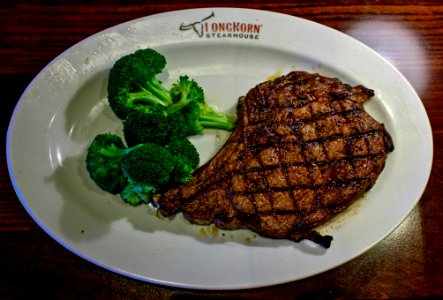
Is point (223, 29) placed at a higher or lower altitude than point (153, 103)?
higher

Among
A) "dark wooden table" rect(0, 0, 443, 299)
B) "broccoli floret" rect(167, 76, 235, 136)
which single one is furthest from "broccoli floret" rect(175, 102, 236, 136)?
"dark wooden table" rect(0, 0, 443, 299)

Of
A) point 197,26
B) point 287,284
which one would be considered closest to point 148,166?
point 287,284

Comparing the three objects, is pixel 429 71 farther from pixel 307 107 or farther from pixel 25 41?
pixel 25 41

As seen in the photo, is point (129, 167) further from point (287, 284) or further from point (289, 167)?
point (287, 284)

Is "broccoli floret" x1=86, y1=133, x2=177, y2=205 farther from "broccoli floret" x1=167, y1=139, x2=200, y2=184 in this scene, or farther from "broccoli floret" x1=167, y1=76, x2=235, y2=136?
"broccoli floret" x1=167, y1=76, x2=235, y2=136

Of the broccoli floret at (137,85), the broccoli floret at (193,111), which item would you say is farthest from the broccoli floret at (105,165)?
the broccoli floret at (193,111)

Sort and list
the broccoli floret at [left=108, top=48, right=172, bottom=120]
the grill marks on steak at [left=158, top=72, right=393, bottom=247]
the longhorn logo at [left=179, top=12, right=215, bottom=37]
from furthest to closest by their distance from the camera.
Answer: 1. the longhorn logo at [left=179, top=12, right=215, bottom=37]
2. the broccoli floret at [left=108, top=48, right=172, bottom=120]
3. the grill marks on steak at [left=158, top=72, right=393, bottom=247]
